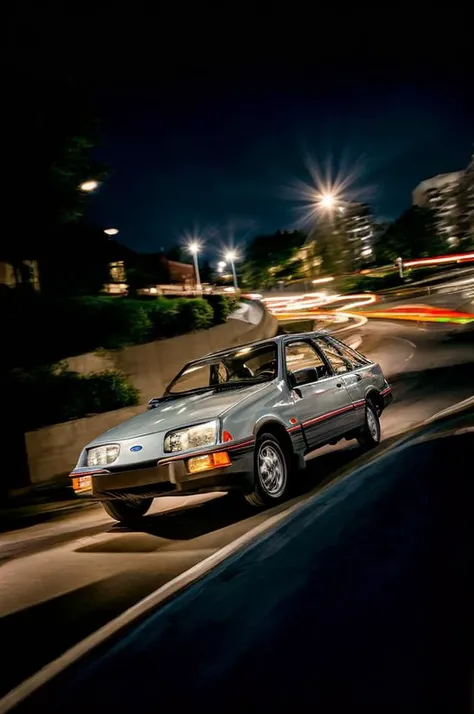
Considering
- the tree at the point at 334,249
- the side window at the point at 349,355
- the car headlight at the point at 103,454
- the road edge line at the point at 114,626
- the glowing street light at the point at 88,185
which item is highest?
the tree at the point at 334,249

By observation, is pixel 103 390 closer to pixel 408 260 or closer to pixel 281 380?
pixel 281 380

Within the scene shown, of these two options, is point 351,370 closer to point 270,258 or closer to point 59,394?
point 59,394

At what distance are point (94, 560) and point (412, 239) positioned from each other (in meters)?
83.8

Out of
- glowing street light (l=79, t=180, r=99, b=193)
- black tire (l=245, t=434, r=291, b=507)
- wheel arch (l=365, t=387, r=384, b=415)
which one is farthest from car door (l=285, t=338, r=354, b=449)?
glowing street light (l=79, t=180, r=99, b=193)

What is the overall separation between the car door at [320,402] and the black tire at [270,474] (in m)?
0.56

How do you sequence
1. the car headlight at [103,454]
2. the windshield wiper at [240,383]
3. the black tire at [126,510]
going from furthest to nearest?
1. the windshield wiper at [240,383]
2. the black tire at [126,510]
3. the car headlight at [103,454]

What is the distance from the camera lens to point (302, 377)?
692cm

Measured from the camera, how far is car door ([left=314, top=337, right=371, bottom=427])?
8.05 meters

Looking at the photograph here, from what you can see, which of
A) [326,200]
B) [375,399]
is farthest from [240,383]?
[326,200]

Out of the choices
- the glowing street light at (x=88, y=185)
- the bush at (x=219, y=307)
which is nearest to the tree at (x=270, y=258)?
the bush at (x=219, y=307)

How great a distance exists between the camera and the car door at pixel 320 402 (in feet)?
22.7

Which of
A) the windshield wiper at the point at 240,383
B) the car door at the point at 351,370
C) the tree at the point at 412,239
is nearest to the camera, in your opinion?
the windshield wiper at the point at 240,383

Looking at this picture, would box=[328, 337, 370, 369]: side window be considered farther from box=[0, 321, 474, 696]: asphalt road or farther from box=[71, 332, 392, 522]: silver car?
box=[0, 321, 474, 696]: asphalt road

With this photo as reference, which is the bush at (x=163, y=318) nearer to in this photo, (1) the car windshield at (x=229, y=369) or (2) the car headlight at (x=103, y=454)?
(1) the car windshield at (x=229, y=369)
